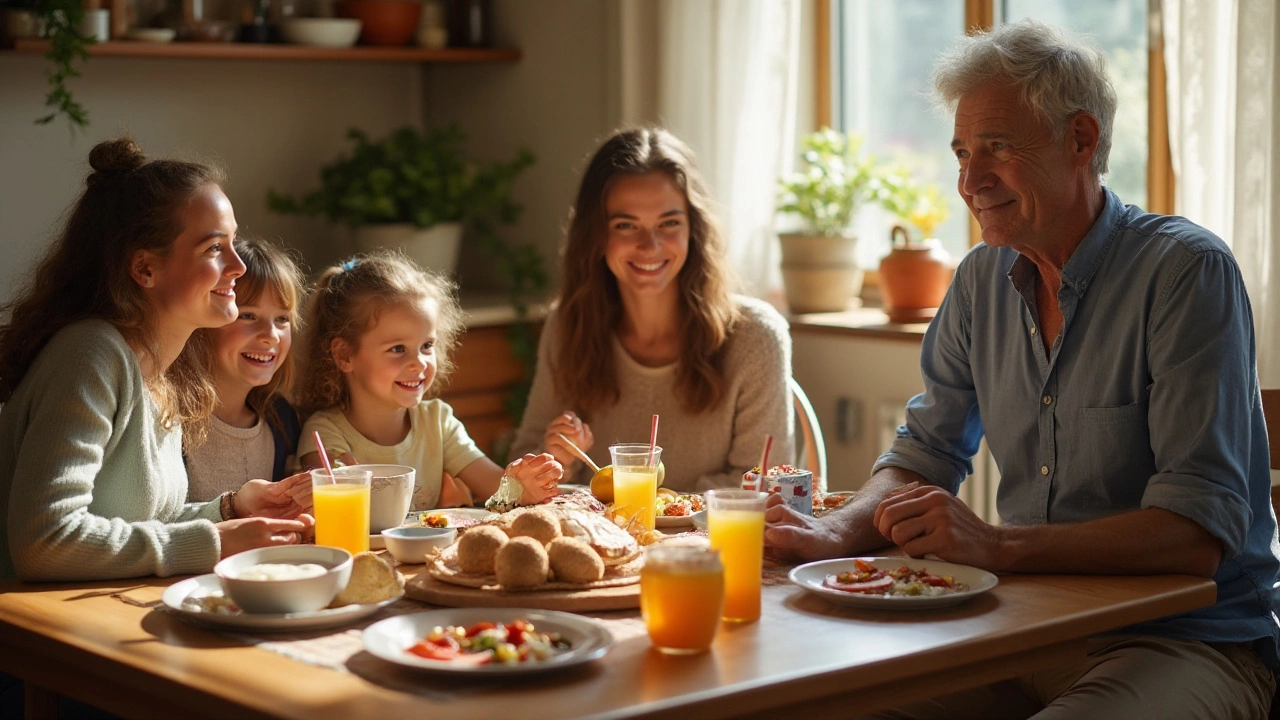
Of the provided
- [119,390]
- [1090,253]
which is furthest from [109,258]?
[1090,253]

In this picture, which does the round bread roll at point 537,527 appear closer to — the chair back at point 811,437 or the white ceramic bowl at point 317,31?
the chair back at point 811,437

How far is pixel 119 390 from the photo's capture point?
1.82 metres

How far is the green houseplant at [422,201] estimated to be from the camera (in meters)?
3.96

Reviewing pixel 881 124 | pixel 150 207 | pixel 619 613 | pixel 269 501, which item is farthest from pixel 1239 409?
pixel 881 124

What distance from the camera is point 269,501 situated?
195cm

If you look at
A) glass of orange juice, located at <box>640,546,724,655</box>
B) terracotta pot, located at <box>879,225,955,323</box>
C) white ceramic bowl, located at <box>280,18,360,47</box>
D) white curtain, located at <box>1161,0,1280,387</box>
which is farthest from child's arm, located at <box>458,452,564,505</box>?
white ceramic bowl, located at <box>280,18,360,47</box>

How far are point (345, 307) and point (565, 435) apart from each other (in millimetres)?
443

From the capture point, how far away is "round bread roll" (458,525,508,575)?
164cm

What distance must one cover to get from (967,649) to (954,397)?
31.7 inches

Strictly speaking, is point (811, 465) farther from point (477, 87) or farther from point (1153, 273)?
point (477, 87)

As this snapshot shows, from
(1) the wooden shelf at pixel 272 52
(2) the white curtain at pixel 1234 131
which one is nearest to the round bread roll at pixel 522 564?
(2) the white curtain at pixel 1234 131

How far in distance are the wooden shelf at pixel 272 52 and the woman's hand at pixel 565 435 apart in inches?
74.8

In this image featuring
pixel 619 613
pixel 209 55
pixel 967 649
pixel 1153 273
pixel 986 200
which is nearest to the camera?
pixel 967 649

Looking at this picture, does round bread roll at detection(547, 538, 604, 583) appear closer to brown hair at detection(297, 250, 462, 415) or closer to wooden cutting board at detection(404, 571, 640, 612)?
wooden cutting board at detection(404, 571, 640, 612)
